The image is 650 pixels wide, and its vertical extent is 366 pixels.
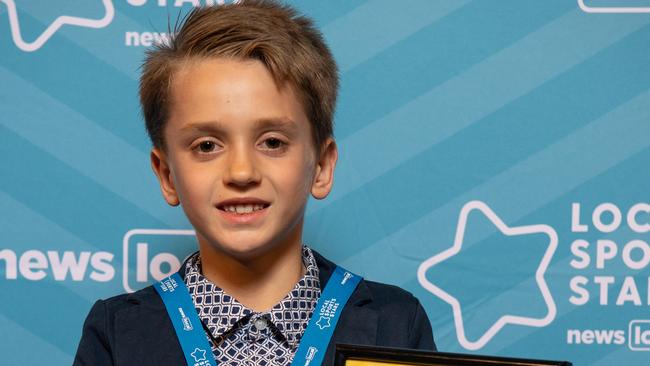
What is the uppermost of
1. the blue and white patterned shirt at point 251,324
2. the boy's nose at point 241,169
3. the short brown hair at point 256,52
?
the short brown hair at point 256,52

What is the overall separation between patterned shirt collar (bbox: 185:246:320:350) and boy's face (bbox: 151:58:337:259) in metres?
0.07

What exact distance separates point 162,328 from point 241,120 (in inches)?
11.8

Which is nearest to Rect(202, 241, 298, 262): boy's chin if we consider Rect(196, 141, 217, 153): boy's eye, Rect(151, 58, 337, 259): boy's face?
Rect(151, 58, 337, 259): boy's face

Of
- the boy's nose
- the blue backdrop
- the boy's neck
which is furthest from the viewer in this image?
the blue backdrop

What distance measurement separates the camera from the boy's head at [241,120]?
1.13 metres

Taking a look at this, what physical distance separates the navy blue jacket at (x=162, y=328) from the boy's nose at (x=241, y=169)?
22 cm

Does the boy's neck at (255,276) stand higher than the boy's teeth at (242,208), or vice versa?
the boy's teeth at (242,208)

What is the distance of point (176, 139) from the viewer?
118 centimetres

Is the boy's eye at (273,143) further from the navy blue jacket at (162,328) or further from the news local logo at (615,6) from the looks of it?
the news local logo at (615,6)

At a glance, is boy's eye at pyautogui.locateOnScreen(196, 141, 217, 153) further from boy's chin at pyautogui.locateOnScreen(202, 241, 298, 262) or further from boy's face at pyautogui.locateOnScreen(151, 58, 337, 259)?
boy's chin at pyautogui.locateOnScreen(202, 241, 298, 262)

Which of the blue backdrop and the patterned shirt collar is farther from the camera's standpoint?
the blue backdrop

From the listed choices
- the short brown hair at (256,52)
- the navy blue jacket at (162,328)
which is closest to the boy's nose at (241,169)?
the short brown hair at (256,52)

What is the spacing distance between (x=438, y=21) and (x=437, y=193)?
290 millimetres

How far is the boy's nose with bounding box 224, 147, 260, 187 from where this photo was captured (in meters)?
1.10
